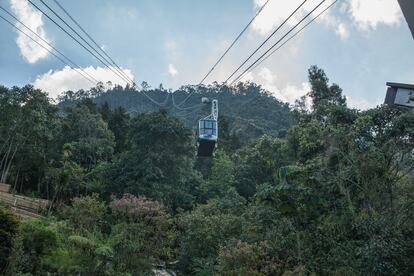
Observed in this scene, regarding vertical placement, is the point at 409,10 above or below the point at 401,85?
above

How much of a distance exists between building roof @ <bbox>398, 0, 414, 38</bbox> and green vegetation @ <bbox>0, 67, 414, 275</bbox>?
7.86 metres

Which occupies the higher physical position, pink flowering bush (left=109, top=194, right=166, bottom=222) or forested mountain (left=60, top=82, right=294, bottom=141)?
forested mountain (left=60, top=82, right=294, bottom=141)

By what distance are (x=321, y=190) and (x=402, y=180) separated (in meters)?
2.87

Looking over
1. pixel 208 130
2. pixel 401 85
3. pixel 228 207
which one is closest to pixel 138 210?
pixel 208 130

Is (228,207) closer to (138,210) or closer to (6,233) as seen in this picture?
(138,210)

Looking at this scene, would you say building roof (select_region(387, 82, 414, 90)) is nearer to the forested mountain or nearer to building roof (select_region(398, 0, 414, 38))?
building roof (select_region(398, 0, 414, 38))

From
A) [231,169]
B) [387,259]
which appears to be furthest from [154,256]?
[231,169]

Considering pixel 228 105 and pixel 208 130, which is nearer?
pixel 208 130

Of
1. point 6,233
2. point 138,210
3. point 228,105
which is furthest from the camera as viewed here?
point 228,105

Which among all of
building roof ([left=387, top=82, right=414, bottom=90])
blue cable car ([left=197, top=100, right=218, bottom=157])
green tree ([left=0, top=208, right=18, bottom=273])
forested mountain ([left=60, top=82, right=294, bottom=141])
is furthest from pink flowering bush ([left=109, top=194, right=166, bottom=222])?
forested mountain ([left=60, top=82, right=294, bottom=141])

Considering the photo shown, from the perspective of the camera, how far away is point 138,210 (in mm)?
13500

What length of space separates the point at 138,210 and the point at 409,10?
39.2 feet

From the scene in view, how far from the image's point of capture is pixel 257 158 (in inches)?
1110

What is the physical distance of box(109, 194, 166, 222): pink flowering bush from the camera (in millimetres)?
13484
